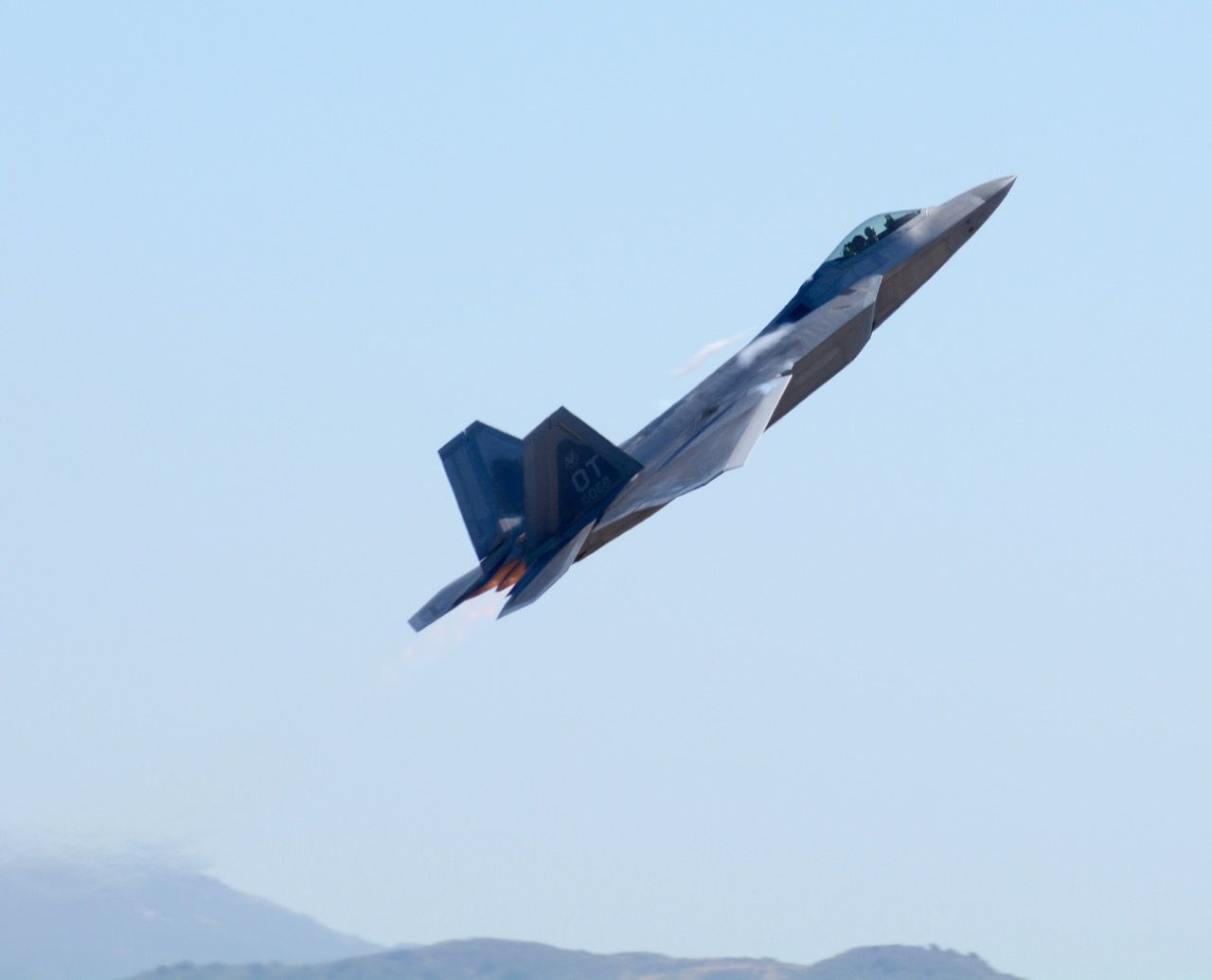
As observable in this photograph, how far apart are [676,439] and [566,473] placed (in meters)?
3.23

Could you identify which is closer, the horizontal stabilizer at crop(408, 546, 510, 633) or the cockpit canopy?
the horizontal stabilizer at crop(408, 546, 510, 633)

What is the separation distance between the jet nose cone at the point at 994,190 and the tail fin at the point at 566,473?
13440mm

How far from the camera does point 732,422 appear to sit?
144ft

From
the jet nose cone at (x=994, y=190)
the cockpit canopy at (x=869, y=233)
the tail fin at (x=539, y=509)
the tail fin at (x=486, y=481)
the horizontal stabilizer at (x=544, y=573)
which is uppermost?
the jet nose cone at (x=994, y=190)

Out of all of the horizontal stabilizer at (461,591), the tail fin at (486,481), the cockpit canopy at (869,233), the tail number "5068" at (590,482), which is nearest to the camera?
the tail number "5068" at (590,482)

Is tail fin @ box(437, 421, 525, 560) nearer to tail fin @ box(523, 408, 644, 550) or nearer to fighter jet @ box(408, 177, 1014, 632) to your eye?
fighter jet @ box(408, 177, 1014, 632)

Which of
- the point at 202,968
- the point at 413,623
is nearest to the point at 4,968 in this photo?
the point at 202,968

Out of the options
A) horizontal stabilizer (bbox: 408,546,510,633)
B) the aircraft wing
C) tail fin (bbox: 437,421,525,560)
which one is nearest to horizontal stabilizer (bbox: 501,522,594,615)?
the aircraft wing

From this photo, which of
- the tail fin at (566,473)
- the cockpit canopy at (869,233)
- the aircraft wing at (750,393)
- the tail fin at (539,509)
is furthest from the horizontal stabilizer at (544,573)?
the cockpit canopy at (869,233)

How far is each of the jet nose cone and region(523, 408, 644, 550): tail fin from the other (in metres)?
13.4

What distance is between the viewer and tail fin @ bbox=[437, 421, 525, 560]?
4697 centimetres

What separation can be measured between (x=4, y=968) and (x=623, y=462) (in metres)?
133

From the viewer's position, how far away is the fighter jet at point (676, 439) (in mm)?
43219

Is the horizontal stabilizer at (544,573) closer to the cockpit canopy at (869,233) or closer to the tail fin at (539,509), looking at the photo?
the tail fin at (539,509)
